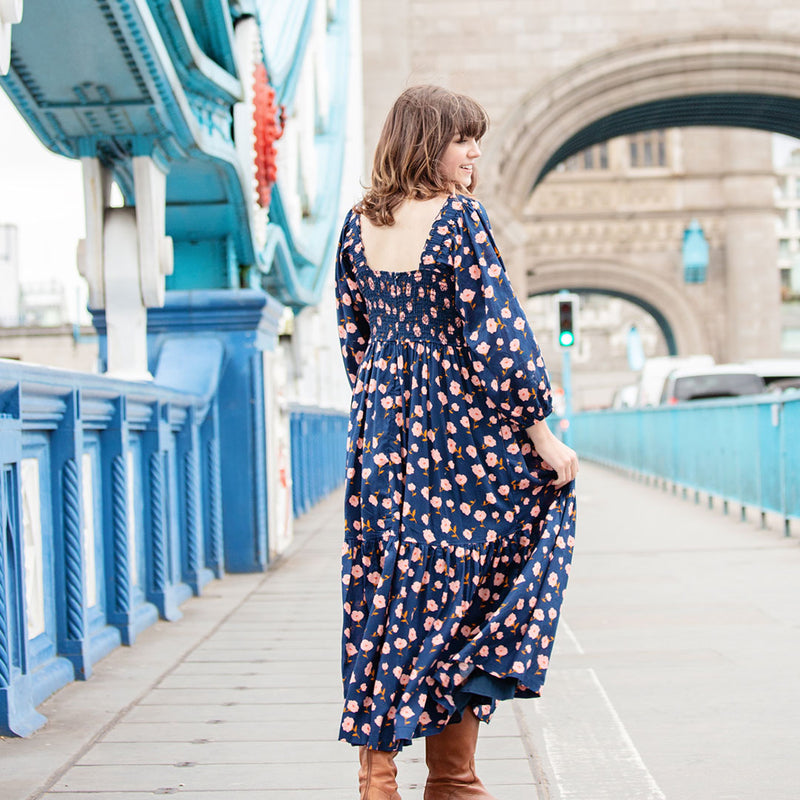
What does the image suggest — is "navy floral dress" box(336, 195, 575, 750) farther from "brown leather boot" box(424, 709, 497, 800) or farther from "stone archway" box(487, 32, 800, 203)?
"stone archway" box(487, 32, 800, 203)

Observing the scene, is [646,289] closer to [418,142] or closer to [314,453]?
[314,453]

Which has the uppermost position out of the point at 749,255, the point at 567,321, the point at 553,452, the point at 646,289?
the point at 749,255

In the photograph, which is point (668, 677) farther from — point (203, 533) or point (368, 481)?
point (203, 533)

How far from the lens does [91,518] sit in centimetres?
477

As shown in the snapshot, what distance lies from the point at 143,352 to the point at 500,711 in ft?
10.7

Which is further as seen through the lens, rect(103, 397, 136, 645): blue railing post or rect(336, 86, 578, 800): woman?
rect(103, 397, 136, 645): blue railing post

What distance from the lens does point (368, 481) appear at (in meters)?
2.84

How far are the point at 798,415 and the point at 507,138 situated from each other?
1236cm

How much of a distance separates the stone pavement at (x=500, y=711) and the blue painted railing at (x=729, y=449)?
251cm

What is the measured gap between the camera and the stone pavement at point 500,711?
315 centimetres

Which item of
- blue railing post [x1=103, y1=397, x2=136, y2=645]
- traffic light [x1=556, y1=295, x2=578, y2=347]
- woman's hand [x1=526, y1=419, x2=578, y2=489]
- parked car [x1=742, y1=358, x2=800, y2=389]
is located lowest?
blue railing post [x1=103, y1=397, x2=136, y2=645]

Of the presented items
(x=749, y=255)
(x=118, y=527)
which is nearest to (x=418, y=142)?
(x=118, y=527)

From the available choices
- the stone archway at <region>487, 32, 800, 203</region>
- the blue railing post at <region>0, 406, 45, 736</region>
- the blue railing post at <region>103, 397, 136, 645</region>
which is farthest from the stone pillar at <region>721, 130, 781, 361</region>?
the blue railing post at <region>0, 406, 45, 736</region>

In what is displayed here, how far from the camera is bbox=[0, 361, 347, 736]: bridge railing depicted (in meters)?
3.69
